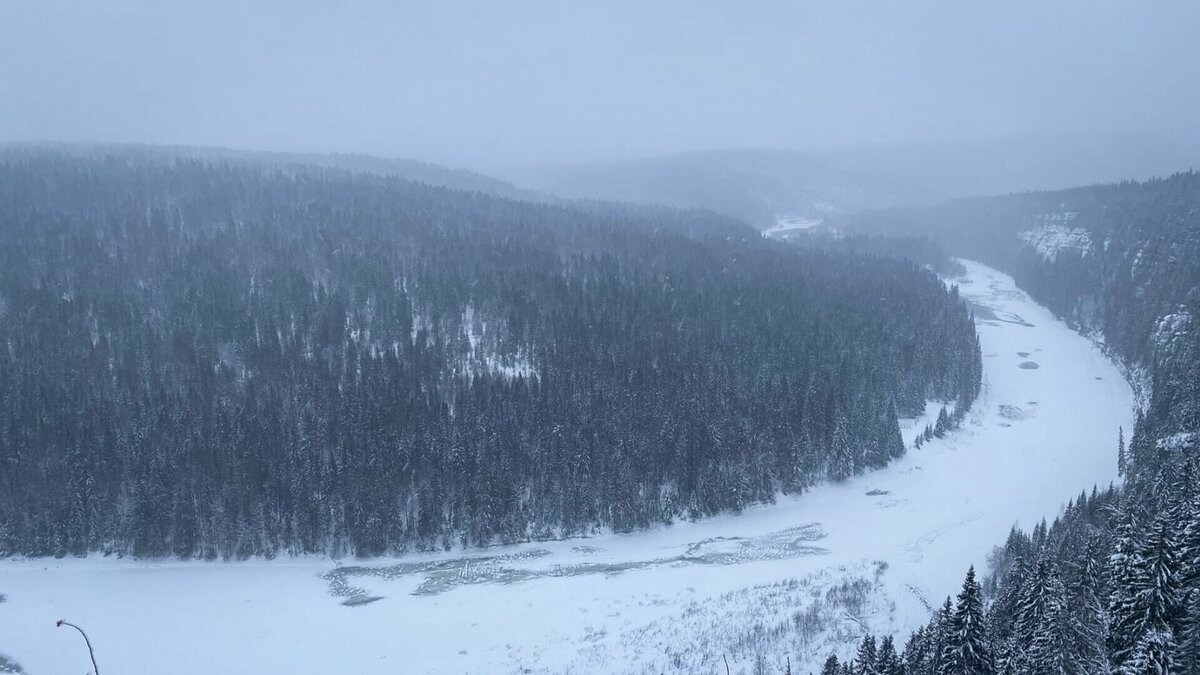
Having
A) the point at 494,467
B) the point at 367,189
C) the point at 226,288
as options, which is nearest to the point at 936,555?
the point at 494,467

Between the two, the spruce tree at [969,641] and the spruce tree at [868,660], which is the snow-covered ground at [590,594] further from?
the spruce tree at [969,641]

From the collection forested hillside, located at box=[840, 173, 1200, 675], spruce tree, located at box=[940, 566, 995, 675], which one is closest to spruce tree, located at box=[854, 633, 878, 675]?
forested hillside, located at box=[840, 173, 1200, 675]

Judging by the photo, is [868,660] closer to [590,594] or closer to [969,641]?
[969,641]

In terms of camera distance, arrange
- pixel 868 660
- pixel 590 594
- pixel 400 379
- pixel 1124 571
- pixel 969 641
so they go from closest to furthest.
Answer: pixel 969 641, pixel 1124 571, pixel 868 660, pixel 590 594, pixel 400 379

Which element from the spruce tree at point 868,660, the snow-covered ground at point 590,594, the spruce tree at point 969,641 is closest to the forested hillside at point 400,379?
the snow-covered ground at point 590,594

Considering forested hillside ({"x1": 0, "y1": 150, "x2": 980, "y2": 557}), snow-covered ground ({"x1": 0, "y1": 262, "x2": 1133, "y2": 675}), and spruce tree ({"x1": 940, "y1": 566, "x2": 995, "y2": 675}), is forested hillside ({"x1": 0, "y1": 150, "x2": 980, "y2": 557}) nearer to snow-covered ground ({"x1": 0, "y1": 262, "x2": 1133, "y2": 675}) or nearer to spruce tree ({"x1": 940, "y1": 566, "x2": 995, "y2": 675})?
snow-covered ground ({"x1": 0, "y1": 262, "x2": 1133, "y2": 675})

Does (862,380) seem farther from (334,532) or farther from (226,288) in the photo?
(226,288)

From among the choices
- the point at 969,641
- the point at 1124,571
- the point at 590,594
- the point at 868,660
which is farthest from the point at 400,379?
the point at 1124,571
